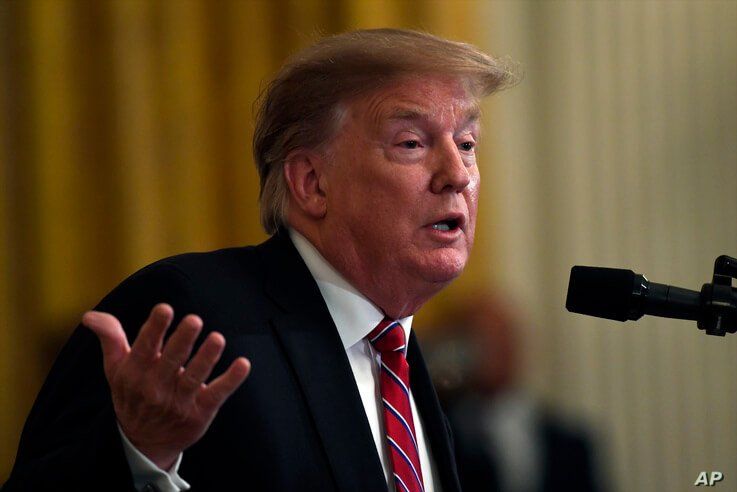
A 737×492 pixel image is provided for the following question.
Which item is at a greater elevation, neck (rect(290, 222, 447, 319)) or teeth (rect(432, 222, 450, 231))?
teeth (rect(432, 222, 450, 231))

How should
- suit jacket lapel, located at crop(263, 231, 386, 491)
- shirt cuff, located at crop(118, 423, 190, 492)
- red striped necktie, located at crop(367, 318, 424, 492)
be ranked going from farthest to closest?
red striped necktie, located at crop(367, 318, 424, 492) → suit jacket lapel, located at crop(263, 231, 386, 491) → shirt cuff, located at crop(118, 423, 190, 492)

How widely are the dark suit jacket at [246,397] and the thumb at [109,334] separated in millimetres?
118

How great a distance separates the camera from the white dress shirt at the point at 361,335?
1.67m

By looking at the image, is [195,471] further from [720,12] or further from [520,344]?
[720,12]

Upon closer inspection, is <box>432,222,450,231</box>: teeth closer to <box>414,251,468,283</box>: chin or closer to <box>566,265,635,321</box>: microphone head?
<box>414,251,468,283</box>: chin

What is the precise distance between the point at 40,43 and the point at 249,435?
186 cm

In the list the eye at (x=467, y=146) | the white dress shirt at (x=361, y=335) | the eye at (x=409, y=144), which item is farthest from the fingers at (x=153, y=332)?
the eye at (x=467, y=146)

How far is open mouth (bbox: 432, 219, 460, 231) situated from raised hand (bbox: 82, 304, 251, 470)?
68cm

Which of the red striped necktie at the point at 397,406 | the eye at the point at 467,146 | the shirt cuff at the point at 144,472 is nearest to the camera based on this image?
the shirt cuff at the point at 144,472

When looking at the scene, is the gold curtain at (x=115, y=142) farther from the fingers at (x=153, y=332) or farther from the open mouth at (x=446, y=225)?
the fingers at (x=153, y=332)

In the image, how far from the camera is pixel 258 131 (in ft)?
6.48

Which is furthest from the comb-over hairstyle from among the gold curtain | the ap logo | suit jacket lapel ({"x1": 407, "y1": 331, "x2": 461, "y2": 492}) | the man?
the ap logo

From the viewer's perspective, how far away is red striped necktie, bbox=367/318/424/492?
1.62m

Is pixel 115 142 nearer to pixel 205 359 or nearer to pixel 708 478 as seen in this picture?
pixel 205 359
